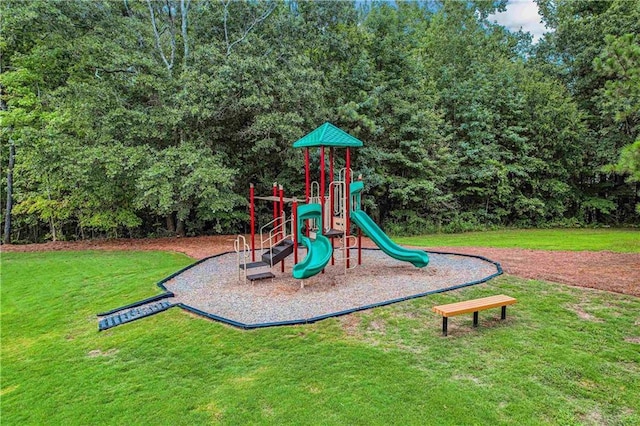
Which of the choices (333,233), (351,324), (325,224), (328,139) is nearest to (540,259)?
(333,233)

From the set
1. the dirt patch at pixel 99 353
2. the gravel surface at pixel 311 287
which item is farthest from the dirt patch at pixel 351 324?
the dirt patch at pixel 99 353

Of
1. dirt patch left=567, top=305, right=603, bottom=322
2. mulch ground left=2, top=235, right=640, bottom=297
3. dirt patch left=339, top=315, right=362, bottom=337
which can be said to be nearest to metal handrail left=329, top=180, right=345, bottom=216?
dirt patch left=339, top=315, right=362, bottom=337

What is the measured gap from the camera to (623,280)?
7762 mm

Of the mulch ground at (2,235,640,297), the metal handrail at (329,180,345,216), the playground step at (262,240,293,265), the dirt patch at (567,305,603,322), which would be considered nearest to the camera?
the dirt patch at (567,305,603,322)

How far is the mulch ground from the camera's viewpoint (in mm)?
7780

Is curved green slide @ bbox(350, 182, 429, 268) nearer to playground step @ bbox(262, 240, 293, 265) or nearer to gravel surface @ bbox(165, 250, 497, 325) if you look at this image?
gravel surface @ bbox(165, 250, 497, 325)

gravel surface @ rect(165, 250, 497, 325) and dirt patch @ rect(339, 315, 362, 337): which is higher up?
gravel surface @ rect(165, 250, 497, 325)

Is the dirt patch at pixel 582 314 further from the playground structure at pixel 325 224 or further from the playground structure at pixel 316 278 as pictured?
the playground structure at pixel 325 224

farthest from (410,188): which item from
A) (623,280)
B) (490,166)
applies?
(623,280)

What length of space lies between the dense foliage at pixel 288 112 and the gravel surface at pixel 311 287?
4.46m

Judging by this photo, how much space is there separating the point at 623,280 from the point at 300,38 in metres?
14.1

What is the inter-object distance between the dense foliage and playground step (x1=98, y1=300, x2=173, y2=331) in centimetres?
591

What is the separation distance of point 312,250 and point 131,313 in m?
3.56

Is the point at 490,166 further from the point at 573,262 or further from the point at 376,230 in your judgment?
the point at 376,230
